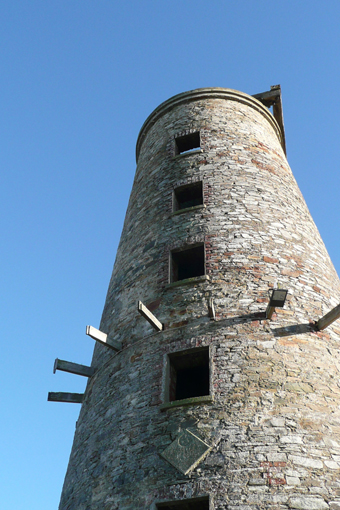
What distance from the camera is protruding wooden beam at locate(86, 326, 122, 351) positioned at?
9.16 meters

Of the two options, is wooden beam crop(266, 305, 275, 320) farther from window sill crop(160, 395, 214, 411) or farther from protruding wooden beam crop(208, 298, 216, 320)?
window sill crop(160, 395, 214, 411)

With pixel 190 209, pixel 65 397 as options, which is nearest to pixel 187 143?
pixel 190 209

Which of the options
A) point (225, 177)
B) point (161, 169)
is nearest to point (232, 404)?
point (225, 177)

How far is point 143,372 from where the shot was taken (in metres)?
8.83

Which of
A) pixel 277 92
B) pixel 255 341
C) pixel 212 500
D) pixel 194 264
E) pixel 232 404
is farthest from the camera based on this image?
pixel 277 92

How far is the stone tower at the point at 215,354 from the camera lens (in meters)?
6.98

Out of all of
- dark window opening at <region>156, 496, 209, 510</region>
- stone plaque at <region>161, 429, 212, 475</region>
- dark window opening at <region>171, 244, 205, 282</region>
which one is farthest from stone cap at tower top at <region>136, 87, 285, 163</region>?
dark window opening at <region>156, 496, 209, 510</region>

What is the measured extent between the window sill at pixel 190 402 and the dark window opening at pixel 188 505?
140 centimetres

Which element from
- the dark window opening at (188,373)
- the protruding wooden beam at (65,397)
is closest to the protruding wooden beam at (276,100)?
the dark window opening at (188,373)

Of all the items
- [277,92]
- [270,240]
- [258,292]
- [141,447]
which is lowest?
[141,447]

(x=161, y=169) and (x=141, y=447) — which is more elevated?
(x=161, y=169)

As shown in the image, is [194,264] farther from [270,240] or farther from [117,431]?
[117,431]

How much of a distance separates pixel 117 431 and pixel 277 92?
1268cm

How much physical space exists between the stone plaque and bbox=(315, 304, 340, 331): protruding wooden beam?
9.72 ft
